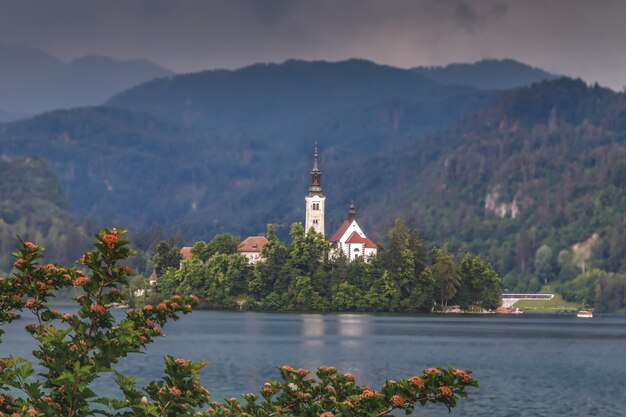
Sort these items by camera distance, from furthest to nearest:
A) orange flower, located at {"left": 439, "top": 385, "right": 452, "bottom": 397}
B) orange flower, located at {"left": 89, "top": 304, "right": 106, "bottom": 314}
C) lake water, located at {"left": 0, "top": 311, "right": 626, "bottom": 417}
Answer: lake water, located at {"left": 0, "top": 311, "right": 626, "bottom": 417} < orange flower, located at {"left": 89, "top": 304, "right": 106, "bottom": 314} < orange flower, located at {"left": 439, "top": 385, "right": 452, "bottom": 397}

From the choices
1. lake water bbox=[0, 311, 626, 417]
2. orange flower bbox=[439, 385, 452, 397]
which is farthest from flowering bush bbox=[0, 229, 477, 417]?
lake water bbox=[0, 311, 626, 417]

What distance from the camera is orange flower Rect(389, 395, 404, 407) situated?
3316cm

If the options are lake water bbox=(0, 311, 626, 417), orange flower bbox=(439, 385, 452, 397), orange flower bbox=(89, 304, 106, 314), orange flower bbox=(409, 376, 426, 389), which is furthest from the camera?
lake water bbox=(0, 311, 626, 417)

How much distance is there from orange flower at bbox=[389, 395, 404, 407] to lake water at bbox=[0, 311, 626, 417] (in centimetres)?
5350

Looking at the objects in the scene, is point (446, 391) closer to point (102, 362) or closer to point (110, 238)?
point (102, 362)

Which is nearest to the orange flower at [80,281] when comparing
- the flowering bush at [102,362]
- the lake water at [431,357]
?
the flowering bush at [102,362]

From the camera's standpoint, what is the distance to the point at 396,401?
33.2m

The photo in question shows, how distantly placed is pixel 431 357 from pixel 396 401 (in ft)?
345

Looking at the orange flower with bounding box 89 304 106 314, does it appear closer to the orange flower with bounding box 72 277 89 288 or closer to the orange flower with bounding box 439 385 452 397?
the orange flower with bounding box 72 277 89 288

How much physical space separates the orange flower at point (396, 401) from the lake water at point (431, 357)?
53.5 m

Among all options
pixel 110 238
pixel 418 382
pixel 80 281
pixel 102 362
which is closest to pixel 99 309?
pixel 80 281

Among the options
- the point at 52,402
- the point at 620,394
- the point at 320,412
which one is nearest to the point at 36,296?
the point at 52,402

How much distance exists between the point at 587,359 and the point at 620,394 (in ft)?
124

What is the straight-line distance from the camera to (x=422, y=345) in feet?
508
